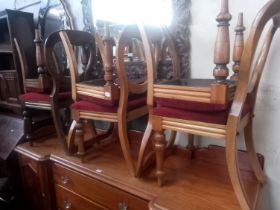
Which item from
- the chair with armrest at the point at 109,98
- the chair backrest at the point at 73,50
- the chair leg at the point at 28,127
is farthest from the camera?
the chair leg at the point at 28,127

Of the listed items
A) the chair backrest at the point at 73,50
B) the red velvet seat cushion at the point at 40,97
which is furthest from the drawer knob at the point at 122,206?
the red velvet seat cushion at the point at 40,97

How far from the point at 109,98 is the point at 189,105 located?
0.39 metres

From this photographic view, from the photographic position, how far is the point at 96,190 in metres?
1.19

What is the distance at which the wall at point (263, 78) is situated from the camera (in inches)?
42.1

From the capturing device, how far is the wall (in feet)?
3.51

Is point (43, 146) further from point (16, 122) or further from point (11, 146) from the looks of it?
point (16, 122)

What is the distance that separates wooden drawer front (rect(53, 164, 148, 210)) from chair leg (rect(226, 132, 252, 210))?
0.38 m

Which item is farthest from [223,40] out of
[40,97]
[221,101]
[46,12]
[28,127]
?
[46,12]

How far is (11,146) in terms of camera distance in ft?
5.50

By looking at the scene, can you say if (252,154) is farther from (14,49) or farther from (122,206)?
(14,49)

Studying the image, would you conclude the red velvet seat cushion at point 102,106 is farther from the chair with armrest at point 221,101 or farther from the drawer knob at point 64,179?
the drawer knob at point 64,179

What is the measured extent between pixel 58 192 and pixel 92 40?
Result: 99 cm

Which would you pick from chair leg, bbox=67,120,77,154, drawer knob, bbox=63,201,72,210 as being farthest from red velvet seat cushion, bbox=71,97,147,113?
drawer knob, bbox=63,201,72,210

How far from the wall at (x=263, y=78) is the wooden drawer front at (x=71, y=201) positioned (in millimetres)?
779
